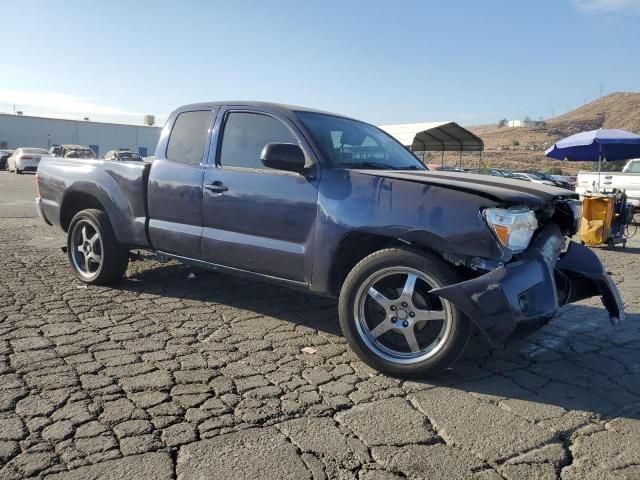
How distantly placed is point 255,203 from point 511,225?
6.01ft

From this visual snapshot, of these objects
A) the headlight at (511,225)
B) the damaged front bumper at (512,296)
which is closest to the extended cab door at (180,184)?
the damaged front bumper at (512,296)

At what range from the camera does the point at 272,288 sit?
5.49 metres

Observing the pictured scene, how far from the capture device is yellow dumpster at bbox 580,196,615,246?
30.7ft

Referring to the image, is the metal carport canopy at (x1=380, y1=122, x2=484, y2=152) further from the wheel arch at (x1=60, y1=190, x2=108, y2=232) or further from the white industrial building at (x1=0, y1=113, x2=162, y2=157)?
the white industrial building at (x1=0, y1=113, x2=162, y2=157)

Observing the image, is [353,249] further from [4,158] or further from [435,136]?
[4,158]

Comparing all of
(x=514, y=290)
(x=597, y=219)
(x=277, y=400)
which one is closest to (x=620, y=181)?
(x=597, y=219)

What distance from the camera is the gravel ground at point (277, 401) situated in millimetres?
2414

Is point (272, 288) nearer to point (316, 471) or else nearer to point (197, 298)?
point (197, 298)

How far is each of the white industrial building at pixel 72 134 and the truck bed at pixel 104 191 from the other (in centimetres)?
4651

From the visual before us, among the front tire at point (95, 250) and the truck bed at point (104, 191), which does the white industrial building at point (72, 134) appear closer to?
the truck bed at point (104, 191)

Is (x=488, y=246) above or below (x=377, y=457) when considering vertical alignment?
above

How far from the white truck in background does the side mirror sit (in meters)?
13.4

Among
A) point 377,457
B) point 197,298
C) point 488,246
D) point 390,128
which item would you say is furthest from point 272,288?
point 390,128

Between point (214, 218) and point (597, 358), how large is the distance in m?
3.03
